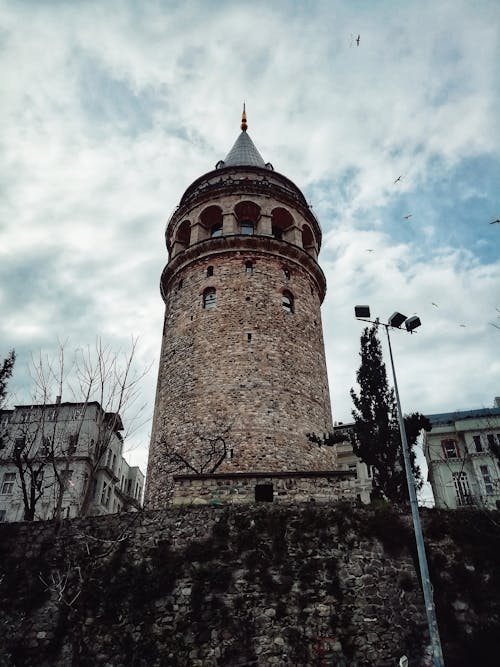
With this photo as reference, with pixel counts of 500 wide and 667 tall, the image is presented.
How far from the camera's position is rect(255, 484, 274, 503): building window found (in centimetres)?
1426

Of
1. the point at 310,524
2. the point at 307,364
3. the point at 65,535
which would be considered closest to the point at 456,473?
the point at 307,364

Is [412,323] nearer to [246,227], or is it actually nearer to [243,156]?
[246,227]

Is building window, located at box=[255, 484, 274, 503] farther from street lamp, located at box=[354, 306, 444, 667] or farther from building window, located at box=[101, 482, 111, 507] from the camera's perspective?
building window, located at box=[101, 482, 111, 507]

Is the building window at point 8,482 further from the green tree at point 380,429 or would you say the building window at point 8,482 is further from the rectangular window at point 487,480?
the rectangular window at point 487,480

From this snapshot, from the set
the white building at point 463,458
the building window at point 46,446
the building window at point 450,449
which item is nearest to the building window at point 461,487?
the white building at point 463,458

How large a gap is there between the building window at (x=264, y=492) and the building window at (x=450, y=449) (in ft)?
68.1

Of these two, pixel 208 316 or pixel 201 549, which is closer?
pixel 201 549

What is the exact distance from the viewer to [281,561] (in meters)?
11.8

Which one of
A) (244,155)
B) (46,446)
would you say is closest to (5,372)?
(46,446)

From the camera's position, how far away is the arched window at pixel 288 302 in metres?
20.9

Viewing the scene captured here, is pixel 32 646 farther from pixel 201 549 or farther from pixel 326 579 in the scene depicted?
pixel 326 579

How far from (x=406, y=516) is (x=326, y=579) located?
2.61m

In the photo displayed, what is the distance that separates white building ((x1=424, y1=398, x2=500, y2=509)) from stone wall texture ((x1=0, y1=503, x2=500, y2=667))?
18101 mm

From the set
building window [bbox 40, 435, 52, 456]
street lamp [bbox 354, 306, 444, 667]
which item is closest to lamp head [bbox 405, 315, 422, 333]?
street lamp [bbox 354, 306, 444, 667]
